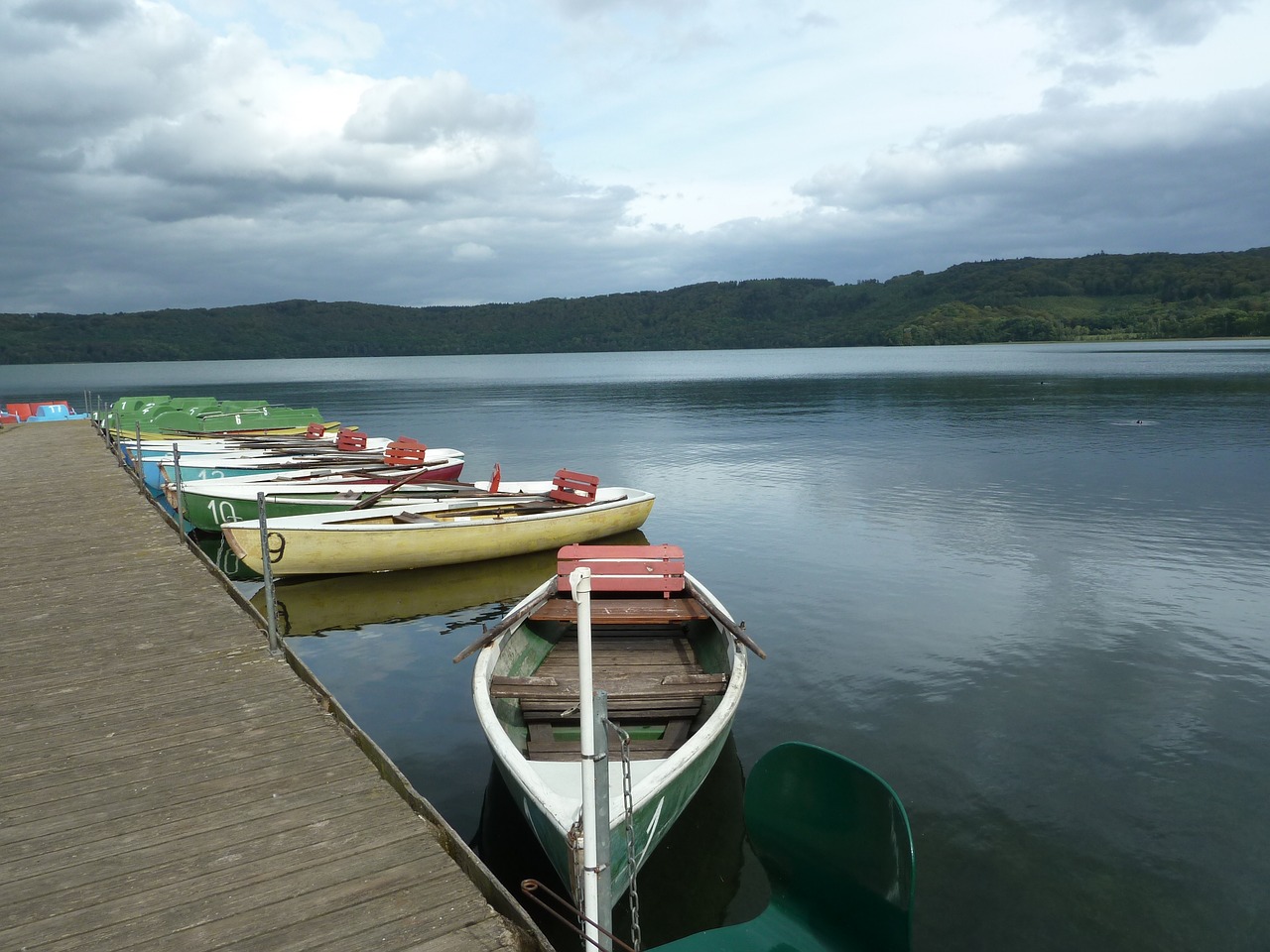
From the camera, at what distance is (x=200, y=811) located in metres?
5.50

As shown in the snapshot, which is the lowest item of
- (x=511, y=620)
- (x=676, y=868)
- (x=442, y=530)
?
(x=676, y=868)

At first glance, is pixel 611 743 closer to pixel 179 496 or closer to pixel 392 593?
pixel 392 593

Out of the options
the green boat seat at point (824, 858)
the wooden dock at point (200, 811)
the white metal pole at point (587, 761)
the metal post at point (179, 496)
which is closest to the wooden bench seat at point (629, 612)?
the wooden dock at point (200, 811)

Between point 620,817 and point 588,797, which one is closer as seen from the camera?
point 588,797

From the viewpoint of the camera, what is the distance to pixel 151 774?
603 cm

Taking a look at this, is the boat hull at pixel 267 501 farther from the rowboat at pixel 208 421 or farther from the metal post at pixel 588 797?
the rowboat at pixel 208 421

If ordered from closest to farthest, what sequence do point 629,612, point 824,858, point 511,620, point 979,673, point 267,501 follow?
point 824,858 < point 511,620 < point 629,612 < point 979,673 < point 267,501

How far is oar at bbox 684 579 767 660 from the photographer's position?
8.41 m

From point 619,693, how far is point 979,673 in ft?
19.4

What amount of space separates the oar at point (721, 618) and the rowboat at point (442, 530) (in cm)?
639

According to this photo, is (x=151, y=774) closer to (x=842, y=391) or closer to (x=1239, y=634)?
(x=1239, y=634)

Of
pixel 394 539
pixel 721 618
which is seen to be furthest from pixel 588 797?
pixel 394 539

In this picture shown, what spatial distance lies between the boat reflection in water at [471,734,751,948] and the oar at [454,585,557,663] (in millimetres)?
1456

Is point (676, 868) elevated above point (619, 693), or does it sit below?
below
